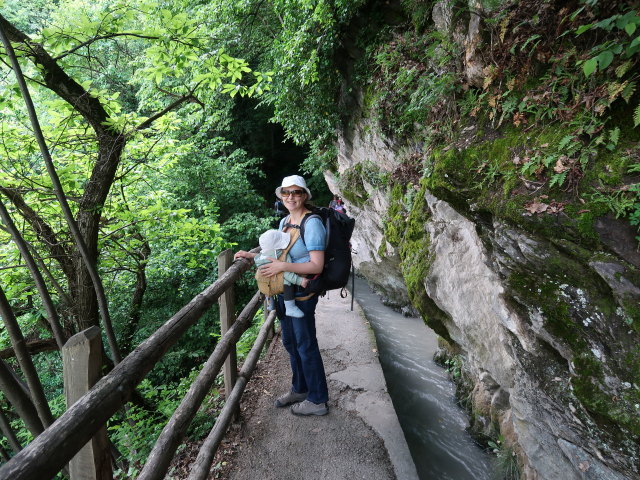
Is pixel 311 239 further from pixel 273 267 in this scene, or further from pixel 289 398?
pixel 289 398

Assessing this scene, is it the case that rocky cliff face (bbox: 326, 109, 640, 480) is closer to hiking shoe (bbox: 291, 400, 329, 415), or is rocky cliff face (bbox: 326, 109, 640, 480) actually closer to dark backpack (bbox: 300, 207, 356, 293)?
dark backpack (bbox: 300, 207, 356, 293)

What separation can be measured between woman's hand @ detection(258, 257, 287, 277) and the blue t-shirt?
0.52ft

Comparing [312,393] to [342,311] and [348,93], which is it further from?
[348,93]

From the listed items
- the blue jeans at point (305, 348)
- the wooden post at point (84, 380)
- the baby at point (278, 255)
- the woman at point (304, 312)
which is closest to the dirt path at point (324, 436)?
the woman at point (304, 312)

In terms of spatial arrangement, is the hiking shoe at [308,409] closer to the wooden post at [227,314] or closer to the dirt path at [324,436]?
the dirt path at [324,436]

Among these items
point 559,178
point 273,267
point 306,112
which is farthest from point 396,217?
point 273,267

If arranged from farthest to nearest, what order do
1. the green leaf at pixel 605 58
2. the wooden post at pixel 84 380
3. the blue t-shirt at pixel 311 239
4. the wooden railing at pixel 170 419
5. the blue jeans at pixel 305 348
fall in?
the blue jeans at pixel 305 348
the blue t-shirt at pixel 311 239
the green leaf at pixel 605 58
the wooden post at pixel 84 380
the wooden railing at pixel 170 419

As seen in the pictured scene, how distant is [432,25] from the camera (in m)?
5.37

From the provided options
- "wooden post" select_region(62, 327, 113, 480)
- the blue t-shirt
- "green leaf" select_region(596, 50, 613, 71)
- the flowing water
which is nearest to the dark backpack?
the blue t-shirt

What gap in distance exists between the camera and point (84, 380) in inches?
52.9

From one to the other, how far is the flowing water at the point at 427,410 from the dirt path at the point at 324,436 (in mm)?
1345

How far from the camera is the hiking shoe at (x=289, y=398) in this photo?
3.30m

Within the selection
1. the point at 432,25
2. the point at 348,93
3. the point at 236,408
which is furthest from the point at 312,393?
the point at 348,93

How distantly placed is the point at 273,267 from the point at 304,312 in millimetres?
518
